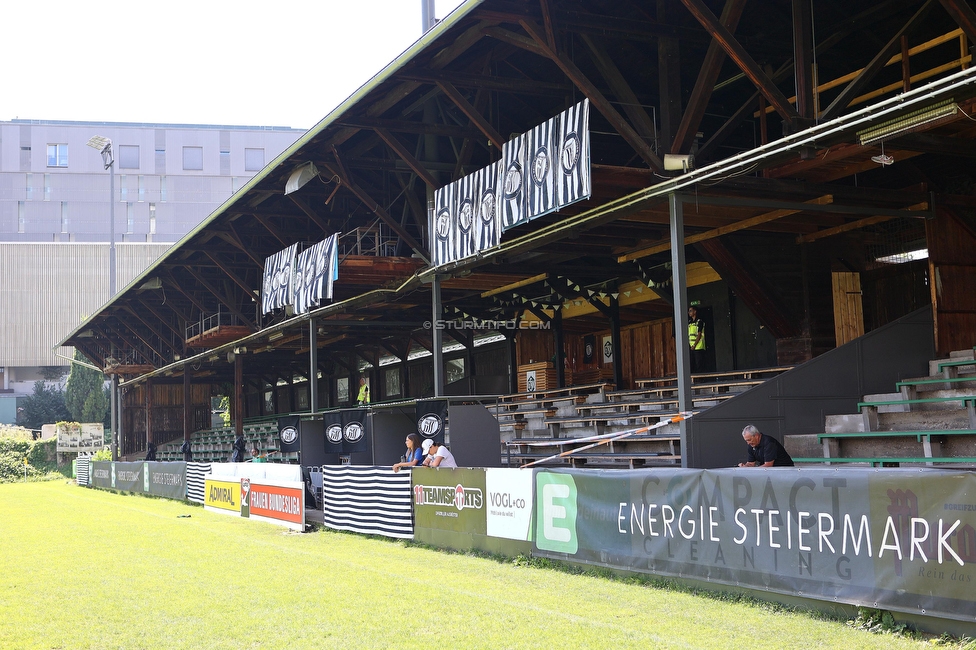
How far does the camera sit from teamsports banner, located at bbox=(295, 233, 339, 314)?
22.4m

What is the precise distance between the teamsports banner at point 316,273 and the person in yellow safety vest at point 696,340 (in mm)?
8044

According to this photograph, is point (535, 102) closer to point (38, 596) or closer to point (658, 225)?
point (658, 225)

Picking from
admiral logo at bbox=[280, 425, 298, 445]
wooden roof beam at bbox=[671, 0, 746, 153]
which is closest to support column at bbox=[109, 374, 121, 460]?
admiral logo at bbox=[280, 425, 298, 445]

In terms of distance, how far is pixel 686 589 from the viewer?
34.0ft

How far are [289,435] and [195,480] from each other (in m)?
3.51

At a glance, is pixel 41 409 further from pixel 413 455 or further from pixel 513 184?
pixel 513 184

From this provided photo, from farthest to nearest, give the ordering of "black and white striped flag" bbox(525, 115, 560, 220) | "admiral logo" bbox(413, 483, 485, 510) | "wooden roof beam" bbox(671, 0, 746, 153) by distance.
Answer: "black and white striped flag" bbox(525, 115, 560, 220) < "admiral logo" bbox(413, 483, 485, 510) < "wooden roof beam" bbox(671, 0, 746, 153)

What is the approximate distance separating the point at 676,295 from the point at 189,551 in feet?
29.3

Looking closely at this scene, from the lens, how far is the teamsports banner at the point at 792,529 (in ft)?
25.3

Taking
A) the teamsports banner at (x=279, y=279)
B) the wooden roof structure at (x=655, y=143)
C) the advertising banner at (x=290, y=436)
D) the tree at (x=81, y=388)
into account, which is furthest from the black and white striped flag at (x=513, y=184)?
the tree at (x=81, y=388)

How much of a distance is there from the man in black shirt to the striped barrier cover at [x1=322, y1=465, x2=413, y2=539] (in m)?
6.23

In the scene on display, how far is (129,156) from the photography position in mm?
101000

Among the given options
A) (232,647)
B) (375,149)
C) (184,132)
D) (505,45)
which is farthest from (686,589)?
(184,132)

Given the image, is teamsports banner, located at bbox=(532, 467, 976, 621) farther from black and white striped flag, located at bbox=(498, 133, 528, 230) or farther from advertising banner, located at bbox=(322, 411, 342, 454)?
advertising banner, located at bbox=(322, 411, 342, 454)
